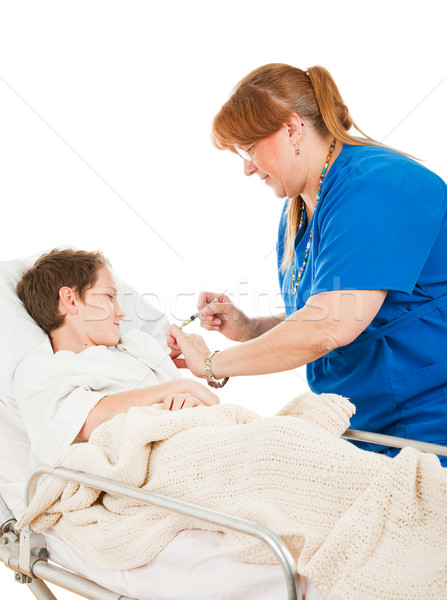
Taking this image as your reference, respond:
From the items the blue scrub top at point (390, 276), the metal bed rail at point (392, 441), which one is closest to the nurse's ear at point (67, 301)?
the blue scrub top at point (390, 276)

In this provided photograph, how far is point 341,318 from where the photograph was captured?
1.28 metres

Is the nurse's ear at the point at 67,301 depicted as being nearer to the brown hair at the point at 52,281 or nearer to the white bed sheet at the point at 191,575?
the brown hair at the point at 52,281

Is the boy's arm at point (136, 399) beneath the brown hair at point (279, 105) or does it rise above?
beneath

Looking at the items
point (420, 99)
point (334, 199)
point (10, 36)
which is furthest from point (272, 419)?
point (10, 36)

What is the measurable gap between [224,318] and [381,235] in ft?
2.18

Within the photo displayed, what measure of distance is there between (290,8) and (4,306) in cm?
150

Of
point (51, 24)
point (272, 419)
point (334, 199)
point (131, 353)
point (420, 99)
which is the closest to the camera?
point (272, 419)

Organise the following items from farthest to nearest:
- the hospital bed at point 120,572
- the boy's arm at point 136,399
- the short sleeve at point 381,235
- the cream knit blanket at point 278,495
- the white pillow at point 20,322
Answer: the white pillow at point 20,322 → the boy's arm at point 136,399 → the short sleeve at point 381,235 → the hospital bed at point 120,572 → the cream knit blanket at point 278,495

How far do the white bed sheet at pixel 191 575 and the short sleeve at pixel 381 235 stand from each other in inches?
21.8

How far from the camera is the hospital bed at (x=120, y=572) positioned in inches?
39.6

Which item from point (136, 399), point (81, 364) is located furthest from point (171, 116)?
point (136, 399)

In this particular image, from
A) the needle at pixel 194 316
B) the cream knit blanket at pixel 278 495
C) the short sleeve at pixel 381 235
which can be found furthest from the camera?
the needle at pixel 194 316

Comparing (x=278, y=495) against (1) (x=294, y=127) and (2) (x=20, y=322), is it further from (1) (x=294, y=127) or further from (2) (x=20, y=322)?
(2) (x=20, y=322)

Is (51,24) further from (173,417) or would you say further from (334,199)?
(173,417)
